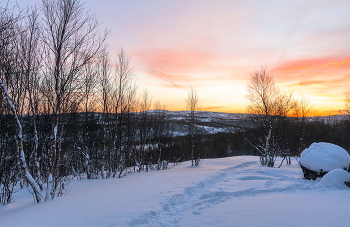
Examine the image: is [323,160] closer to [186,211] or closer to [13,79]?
[186,211]

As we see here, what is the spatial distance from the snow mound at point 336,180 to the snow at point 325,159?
67.0 inches

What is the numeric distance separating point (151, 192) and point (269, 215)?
335cm

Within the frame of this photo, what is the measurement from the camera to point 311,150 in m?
8.91

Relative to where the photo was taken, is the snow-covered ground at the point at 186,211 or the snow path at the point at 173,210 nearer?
the snow-covered ground at the point at 186,211

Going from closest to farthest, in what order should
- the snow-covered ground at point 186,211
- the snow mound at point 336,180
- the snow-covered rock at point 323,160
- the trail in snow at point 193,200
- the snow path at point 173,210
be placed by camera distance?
1. the snow-covered ground at point 186,211
2. the snow path at point 173,210
3. the trail in snow at point 193,200
4. the snow mound at point 336,180
5. the snow-covered rock at point 323,160

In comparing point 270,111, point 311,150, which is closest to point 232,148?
point 270,111

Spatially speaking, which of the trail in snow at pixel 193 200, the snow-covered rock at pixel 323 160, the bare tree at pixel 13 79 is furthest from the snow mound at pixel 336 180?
the bare tree at pixel 13 79

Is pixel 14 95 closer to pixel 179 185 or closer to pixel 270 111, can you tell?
pixel 179 185

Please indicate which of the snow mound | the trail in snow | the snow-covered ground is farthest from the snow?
the snow-covered ground

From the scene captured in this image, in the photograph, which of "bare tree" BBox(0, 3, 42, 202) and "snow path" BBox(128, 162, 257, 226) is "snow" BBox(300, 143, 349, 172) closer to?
"snow path" BBox(128, 162, 257, 226)

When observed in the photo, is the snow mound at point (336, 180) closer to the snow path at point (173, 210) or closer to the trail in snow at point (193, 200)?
the trail in snow at point (193, 200)

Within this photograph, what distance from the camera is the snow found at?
793 centimetres

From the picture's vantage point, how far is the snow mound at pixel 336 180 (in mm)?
6062

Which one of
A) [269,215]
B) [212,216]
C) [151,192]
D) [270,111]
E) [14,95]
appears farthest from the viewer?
[270,111]
